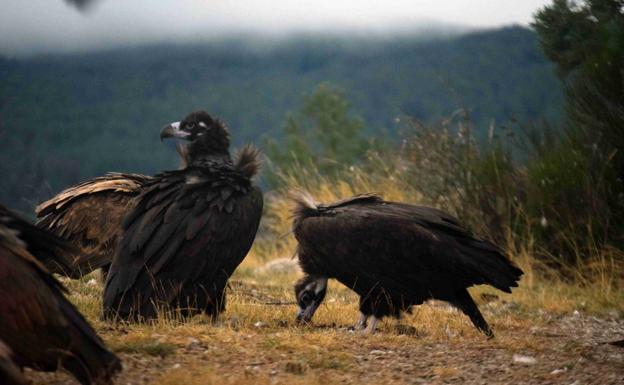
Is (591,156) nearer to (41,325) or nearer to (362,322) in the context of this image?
(362,322)

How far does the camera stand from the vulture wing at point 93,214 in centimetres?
763

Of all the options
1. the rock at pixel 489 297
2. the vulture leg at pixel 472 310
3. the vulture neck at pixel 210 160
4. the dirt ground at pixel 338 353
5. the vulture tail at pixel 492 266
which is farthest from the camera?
the rock at pixel 489 297

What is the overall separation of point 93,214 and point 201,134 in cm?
142

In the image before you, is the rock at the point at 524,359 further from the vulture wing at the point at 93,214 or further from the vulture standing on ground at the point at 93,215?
the vulture wing at the point at 93,214

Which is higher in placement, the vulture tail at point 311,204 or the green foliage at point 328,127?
the vulture tail at point 311,204

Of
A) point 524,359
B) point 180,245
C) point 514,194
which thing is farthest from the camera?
point 514,194

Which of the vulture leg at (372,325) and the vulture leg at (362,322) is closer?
the vulture leg at (372,325)

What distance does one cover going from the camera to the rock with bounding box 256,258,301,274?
39.8 feet

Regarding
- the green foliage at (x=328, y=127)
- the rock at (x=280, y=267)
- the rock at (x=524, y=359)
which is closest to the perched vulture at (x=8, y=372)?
the rock at (x=524, y=359)

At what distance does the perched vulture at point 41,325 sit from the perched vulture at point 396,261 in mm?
2907

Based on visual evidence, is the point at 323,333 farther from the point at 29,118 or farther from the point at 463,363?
the point at 29,118

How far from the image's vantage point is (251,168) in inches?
279

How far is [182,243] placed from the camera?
618 centimetres

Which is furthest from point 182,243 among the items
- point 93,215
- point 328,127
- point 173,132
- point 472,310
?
point 328,127
